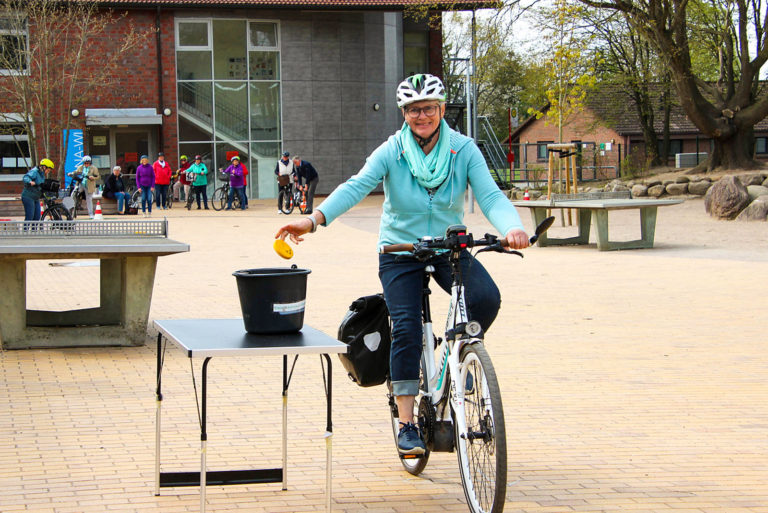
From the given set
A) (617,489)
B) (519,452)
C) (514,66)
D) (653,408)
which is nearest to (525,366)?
(653,408)

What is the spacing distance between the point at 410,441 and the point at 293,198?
2663cm

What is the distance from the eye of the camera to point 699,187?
33219 millimetres

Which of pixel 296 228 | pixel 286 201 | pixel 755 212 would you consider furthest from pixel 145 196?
pixel 296 228

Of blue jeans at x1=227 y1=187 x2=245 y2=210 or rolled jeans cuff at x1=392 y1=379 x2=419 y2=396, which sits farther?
blue jeans at x1=227 y1=187 x2=245 y2=210

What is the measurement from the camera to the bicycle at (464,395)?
12.6ft

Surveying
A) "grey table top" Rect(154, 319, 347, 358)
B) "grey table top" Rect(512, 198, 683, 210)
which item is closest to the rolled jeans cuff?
→ "grey table top" Rect(154, 319, 347, 358)

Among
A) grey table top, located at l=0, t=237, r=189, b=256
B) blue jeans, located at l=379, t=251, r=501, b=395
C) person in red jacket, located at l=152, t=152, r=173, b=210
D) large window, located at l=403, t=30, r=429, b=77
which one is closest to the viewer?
blue jeans, located at l=379, t=251, r=501, b=395

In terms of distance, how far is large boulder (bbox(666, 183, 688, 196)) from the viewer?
33.6m

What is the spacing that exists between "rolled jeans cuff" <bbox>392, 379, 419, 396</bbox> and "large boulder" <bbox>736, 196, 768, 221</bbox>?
66.3 feet

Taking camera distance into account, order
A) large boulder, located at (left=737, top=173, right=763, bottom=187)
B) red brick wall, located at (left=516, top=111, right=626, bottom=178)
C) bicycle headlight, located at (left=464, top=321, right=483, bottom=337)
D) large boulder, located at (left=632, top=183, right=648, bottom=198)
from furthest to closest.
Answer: red brick wall, located at (left=516, top=111, right=626, bottom=178) → large boulder, located at (left=632, top=183, right=648, bottom=198) → large boulder, located at (left=737, top=173, right=763, bottom=187) → bicycle headlight, located at (left=464, top=321, right=483, bottom=337)

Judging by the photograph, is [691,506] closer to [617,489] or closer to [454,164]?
[617,489]

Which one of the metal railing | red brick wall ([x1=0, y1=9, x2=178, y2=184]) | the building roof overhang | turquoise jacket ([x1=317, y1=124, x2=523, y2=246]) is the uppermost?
red brick wall ([x1=0, y1=9, x2=178, y2=184])

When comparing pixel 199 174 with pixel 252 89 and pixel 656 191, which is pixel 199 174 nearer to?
pixel 252 89

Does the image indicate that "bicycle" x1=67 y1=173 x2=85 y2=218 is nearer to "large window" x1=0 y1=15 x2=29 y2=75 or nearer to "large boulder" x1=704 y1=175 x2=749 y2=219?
"large window" x1=0 y1=15 x2=29 y2=75
